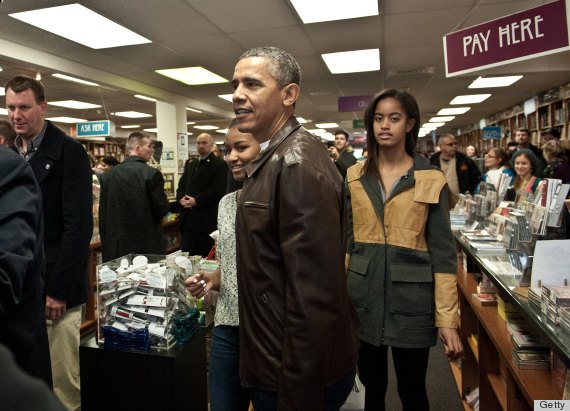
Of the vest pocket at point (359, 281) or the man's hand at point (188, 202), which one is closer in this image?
the vest pocket at point (359, 281)

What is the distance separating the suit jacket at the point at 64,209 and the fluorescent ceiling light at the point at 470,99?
1045cm

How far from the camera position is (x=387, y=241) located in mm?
1698

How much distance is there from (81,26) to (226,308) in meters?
4.49

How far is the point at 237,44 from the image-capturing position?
5.65 metres

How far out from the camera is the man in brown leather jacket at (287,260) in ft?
3.24

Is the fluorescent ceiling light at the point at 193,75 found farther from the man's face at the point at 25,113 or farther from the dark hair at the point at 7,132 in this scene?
the man's face at the point at 25,113

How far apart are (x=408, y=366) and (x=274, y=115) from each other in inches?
45.3

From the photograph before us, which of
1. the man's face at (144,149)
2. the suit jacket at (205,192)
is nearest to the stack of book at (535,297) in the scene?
the man's face at (144,149)

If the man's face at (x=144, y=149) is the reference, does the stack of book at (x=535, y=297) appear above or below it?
below

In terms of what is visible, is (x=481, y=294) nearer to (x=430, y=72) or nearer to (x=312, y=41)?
(x=312, y=41)

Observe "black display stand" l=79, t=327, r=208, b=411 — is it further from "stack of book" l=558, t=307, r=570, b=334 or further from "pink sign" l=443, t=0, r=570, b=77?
"pink sign" l=443, t=0, r=570, b=77

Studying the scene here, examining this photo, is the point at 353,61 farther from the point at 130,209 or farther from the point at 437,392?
the point at 437,392

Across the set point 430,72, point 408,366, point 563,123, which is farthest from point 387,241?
point 563,123

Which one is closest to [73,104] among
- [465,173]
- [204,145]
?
[204,145]
